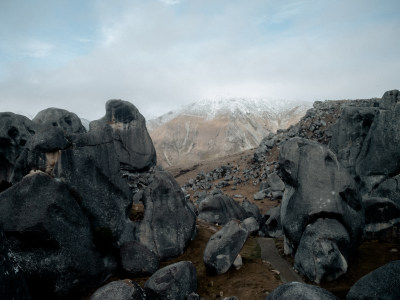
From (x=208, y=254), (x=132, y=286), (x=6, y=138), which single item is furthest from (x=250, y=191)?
(x=132, y=286)

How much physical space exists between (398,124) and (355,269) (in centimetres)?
1239

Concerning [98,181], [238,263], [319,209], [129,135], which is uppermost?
[129,135]

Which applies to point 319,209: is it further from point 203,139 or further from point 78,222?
point 203,139

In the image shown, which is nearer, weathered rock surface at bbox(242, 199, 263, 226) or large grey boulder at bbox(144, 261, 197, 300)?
large grey boulder at bbox(144, 261, 197, 300)

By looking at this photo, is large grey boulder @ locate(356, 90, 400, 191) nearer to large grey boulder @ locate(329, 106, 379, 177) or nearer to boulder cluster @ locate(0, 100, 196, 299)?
large grey boulder @ locate(329, 106, 379, 177)

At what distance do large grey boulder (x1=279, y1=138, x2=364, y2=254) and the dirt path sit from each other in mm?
1136

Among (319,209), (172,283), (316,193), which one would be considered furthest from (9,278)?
(316,193)

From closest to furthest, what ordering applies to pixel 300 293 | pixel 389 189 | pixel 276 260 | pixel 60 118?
1. pixel 300 293
2. pixel 276 260
3. pixel 389 189
4. pixel 60 118

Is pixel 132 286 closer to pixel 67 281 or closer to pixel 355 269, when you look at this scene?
pixel 67 281

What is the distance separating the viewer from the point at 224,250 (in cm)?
1670

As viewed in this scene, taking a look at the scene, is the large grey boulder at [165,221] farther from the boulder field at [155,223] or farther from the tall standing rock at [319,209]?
the tall standing rock at [319,209]

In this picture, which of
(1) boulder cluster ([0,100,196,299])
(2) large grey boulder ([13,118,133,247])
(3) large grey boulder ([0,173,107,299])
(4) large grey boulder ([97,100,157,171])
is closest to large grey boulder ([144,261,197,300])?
(1) boulder cluster ([0,100,196,299])

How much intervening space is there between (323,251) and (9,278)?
519 inches

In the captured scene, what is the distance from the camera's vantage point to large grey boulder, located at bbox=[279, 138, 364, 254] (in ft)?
52.4
